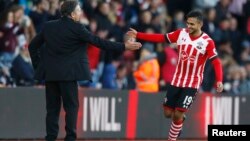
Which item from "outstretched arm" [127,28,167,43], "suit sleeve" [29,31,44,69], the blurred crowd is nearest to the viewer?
"suit sleeve" [29,31,44,69]

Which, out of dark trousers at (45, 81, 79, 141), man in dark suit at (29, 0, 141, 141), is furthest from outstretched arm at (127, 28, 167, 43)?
dark trousers at (45, 81, 79, 141)

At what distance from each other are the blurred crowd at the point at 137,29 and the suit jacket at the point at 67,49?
4.06 m

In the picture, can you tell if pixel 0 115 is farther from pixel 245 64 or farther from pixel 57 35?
pixel 245 64

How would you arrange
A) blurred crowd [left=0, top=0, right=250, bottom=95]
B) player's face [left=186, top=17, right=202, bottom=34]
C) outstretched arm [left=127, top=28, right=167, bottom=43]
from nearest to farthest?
player's face [left=186, top=17, right=202, bottom=34], outstretched arm [left=127, top=28, right=167, bottom=43], blurred crowd [left=0, top=0, right=250, bottom=95]

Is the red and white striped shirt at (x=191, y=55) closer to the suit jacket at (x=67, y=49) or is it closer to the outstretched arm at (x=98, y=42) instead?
the outstretched arm at (x=98, y=42)

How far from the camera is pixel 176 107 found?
14547 mm

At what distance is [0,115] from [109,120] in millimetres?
2217

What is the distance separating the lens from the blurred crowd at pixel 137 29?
17.9 meters

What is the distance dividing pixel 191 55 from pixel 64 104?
7.40ft

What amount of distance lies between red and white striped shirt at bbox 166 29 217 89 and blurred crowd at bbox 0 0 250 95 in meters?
4.03

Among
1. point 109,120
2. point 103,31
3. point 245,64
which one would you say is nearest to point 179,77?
point 109,120

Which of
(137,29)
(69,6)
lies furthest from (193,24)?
(137,29)

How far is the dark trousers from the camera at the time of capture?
13.4 metres

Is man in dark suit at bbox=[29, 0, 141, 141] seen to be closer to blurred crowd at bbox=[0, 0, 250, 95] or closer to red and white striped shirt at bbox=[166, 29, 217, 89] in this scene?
red and white striped shirt at bbox=[166, 29, 217, 89]
